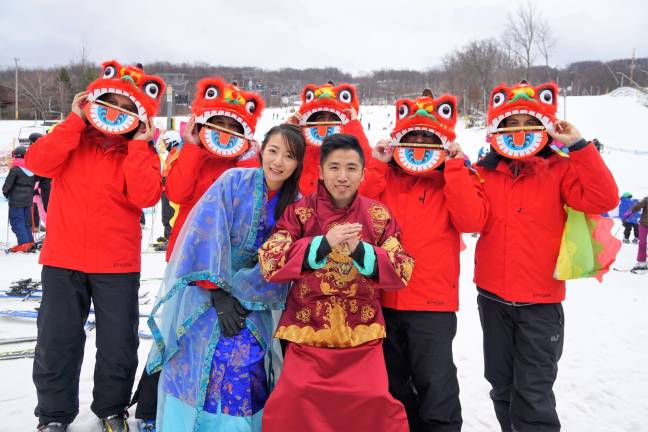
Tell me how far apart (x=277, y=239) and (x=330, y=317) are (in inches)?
17.8

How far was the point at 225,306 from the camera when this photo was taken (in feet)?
7.22

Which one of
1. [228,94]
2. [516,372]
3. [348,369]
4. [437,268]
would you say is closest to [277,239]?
[348,369]

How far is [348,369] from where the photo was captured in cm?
205

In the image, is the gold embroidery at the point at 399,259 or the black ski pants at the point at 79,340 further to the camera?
the black ski pants at the point at 79,340

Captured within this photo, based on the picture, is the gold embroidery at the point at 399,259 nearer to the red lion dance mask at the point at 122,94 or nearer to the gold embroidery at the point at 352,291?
the gold embroidery at the point at 352,291

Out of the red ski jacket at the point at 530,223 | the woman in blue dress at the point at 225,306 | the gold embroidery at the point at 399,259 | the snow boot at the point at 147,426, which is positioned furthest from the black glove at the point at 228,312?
the red ski jacket at the point at 530,223

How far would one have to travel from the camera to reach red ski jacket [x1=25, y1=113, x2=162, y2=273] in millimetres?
2615

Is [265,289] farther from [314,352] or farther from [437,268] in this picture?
[437,268]

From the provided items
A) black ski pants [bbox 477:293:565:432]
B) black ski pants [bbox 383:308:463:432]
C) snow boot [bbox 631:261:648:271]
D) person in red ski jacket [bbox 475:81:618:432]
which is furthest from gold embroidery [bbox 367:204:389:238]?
snow boot [bbox 631:261:648:271]

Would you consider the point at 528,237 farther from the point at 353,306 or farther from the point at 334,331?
the point at 334,331

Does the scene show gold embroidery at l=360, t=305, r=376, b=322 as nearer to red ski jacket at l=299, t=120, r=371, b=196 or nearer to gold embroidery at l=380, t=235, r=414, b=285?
gold embroidery at l=380, t=235, r=414, b=285

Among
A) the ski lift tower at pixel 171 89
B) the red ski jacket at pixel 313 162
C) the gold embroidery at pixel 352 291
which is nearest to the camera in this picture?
the gold embroidery at pixel 352 291

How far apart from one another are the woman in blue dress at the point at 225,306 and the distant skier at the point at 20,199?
26.3 ft

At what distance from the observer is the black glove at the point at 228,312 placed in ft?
7.13
